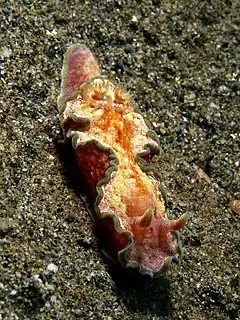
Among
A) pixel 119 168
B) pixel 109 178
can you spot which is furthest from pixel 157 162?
pixel 109 178

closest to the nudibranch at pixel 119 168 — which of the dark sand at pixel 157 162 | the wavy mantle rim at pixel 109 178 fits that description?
the wavy mantle rim at pixel 109 178

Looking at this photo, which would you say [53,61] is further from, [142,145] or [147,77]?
[142,145]

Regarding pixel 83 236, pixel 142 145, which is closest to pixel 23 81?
pixel 142 145

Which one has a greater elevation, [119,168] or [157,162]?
[119,168]

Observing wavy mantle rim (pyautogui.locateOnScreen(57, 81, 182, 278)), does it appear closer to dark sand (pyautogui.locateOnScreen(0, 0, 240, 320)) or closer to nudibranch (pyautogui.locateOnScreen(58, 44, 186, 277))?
nudibranch (pyautogui.locateOnScreen(58, 44, 186, 277))

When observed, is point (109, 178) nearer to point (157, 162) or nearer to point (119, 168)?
point (119, 168)
